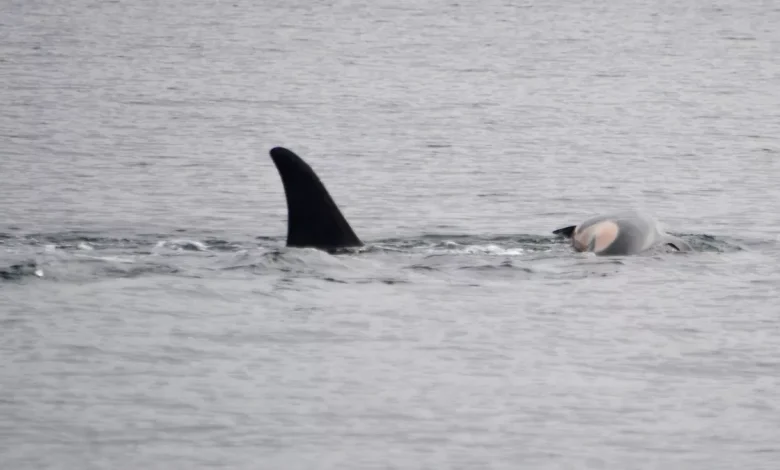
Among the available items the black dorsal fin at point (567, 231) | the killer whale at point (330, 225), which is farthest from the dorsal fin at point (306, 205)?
the black dorsal fin at point (567, 231)

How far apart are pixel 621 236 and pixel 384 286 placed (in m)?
2.68

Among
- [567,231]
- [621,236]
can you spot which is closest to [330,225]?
[621,236]

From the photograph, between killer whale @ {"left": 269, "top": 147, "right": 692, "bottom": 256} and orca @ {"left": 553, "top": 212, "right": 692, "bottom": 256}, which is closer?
killer whale @ {"left": 269, "top": 147, "right": 692, "bottom": 256}

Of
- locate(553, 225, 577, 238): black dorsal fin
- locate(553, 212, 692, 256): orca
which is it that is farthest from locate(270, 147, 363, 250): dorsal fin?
locate(553, 225, 577, 238): black dorsal fin

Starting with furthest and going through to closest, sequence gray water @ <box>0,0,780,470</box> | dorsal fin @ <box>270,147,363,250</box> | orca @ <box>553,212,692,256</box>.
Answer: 1. orca @ <box>553,212,692,256</box>
2. dorsal fin @ <box>270,147,363,250</box>
3. gray water @ <box>0,0,780,470</box>

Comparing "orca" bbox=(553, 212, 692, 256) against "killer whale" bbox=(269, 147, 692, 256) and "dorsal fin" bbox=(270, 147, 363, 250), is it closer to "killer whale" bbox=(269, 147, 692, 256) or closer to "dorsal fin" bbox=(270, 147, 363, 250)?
"killer whale" bbox=(269, 147, 692, 256)

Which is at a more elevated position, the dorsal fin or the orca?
the orca

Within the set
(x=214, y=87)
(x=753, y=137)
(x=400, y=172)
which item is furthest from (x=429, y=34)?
(x=400, y=172)

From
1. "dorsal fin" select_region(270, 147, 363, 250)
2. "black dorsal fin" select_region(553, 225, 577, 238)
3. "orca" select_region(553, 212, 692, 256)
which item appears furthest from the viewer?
"black dorsal fin" select_region(553, 225, 577, 238)

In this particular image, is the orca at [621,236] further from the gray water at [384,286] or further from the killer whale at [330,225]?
the gray water at [384,286]

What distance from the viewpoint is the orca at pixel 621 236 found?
16562 mm

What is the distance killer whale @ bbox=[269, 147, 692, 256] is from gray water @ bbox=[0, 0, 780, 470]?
22 centimetres

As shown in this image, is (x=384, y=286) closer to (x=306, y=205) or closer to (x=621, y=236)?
(x=306, y=205)

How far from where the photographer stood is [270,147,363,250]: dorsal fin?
617 inches
